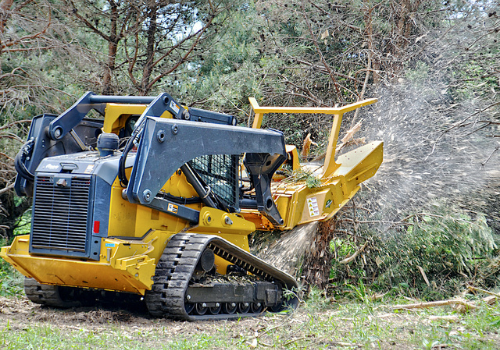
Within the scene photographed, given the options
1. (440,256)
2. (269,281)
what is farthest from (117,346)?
(440,256)

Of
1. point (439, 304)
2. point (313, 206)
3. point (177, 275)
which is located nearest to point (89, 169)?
point (177, 275)

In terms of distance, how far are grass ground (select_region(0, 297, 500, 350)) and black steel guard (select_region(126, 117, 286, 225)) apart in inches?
46.5

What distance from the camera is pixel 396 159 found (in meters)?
7.98

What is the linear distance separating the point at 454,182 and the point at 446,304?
2705 millimetres

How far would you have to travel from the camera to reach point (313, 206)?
6.97 meters

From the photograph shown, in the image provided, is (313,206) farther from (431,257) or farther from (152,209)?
(152,209)

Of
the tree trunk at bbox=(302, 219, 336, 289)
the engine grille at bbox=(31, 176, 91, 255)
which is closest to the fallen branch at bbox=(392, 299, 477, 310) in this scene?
the tree trunk at bbox=(302, 219, 336, 289)

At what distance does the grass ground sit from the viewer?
4004 mm

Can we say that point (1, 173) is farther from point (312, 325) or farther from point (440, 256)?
point (440, 256)

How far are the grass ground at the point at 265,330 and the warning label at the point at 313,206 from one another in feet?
5.12

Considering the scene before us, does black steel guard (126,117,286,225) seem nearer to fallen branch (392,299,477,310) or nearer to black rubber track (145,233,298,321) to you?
black rubber track (145,233,298,321)

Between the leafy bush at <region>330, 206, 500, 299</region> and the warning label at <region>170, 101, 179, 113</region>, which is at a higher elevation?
the warning label at <region>170, 101, 179, 113</region>

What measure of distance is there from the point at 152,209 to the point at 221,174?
3.36 ft

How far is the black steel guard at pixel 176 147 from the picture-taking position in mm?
4605
